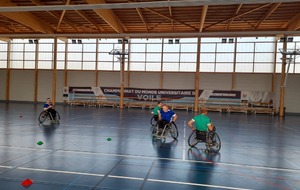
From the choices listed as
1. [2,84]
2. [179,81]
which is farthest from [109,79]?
[2,84]

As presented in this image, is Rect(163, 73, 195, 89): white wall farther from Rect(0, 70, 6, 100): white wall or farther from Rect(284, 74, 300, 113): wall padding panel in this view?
Rect(0, 70, 6, 100): white wall

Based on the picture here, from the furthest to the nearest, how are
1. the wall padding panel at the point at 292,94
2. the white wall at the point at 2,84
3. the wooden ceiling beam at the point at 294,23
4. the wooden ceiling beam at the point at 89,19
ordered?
the white wall at the point at 2,84
the wall padding panel at the point at 292,94
the wooden ceiling beam at the point at 89,19
the wooden ceiling beam at the point at 294,23

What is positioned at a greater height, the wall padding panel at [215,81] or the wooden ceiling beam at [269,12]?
the wooden ceiling beam at [269,12]

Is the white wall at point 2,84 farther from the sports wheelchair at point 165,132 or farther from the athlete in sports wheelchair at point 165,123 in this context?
the athlete in sports wheelchair at point 165,123

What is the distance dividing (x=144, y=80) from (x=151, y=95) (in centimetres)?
199

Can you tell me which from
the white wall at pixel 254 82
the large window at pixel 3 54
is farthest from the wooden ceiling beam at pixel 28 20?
the white wall at pixel 254 82

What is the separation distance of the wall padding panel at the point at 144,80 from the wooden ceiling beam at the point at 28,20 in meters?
8.84

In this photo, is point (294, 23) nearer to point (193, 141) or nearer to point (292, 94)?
point (292, 94)

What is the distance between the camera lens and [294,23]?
55.3 feet

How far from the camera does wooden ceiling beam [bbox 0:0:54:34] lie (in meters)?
15.4

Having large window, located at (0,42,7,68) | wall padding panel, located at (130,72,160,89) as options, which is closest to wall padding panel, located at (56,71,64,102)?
large window, located at (0,42,7,68)

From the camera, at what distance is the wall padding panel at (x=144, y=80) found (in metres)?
23.8

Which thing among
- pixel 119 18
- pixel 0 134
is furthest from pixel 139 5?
pixel 119 18

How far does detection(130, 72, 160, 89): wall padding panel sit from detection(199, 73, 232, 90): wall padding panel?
4577mm
